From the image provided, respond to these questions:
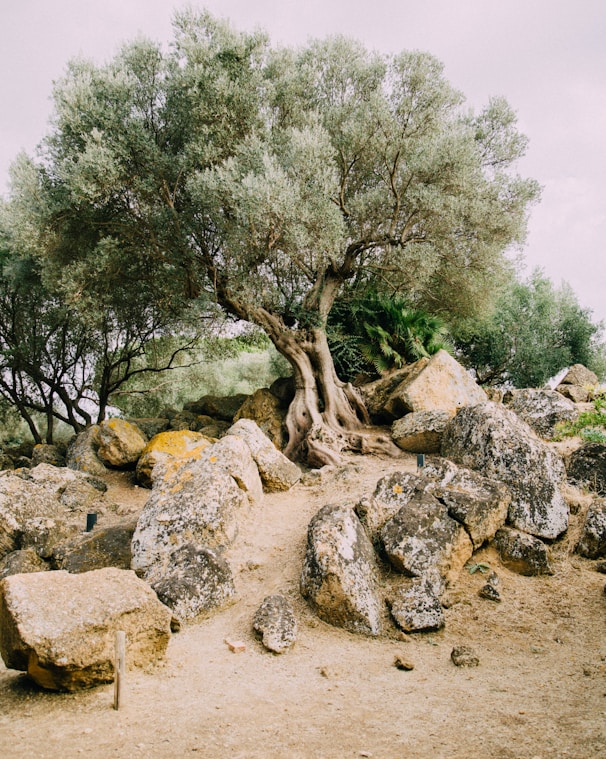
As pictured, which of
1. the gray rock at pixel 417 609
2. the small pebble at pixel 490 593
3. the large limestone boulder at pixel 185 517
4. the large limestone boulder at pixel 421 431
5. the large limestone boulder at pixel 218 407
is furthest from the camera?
the large limestone boulder at pixel 218 407

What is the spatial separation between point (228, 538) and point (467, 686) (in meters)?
4.80

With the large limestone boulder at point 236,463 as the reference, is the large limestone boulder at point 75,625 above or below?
below

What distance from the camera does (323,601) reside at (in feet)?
→ 25.0

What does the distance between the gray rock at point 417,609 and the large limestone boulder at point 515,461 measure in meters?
2.39

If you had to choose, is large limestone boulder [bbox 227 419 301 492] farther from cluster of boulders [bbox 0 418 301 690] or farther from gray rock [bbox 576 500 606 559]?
gray rock [bbox 576 500 606 559]

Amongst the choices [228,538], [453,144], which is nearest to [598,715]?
[228,538]

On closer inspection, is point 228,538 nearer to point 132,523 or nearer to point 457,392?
point 132,523

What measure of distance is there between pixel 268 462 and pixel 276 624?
4.64 m

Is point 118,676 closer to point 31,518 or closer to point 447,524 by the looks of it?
point 447,524

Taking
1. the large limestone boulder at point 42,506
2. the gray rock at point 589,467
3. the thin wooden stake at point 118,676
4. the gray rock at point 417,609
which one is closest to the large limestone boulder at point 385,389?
the gray rock at point 589,467

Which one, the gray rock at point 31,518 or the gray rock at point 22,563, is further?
the gray rock at point 31,518

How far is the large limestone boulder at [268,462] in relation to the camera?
11.4m

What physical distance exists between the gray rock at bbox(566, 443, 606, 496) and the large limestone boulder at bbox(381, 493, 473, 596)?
307 centimetres

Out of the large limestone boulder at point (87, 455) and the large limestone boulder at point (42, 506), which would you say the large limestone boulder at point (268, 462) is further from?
the large limestone boulder at point (87, 455)
